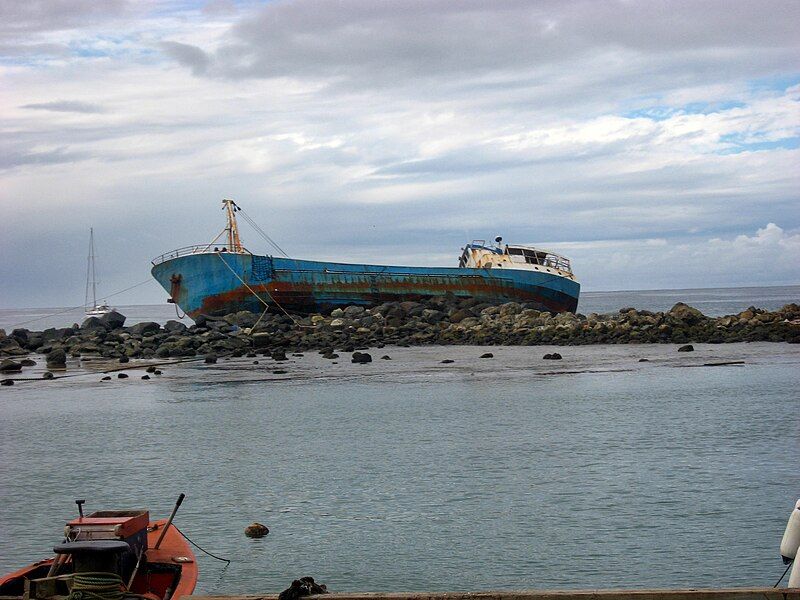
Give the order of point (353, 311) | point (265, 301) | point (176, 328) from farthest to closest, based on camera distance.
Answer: point (353, 311)
point (176, 328)
point (265, 301)

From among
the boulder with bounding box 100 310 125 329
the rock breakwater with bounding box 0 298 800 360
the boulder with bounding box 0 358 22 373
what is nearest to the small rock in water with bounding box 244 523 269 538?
the rock breakwater with bounding box 0 298 800 360

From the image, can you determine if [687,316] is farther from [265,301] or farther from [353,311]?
[265,301]

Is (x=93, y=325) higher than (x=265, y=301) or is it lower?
lower

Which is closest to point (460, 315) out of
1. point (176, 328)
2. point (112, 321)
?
point (176, 328)

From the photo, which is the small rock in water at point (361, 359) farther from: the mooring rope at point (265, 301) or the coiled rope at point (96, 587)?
the coiled rope at point (96, 587)

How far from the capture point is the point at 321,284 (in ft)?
192

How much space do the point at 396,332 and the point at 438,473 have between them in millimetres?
36963

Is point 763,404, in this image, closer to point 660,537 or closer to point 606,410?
point 606,410

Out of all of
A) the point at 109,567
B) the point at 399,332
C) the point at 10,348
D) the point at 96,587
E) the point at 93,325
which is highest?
the point at 93,325

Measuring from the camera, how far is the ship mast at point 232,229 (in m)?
56.7

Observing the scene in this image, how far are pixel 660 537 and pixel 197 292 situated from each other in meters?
46.6

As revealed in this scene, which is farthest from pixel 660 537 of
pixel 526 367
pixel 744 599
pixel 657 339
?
pixel 657 339

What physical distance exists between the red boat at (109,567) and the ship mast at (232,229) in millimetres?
Answer: 47580

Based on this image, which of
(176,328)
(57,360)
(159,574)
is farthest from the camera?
(176,328)
